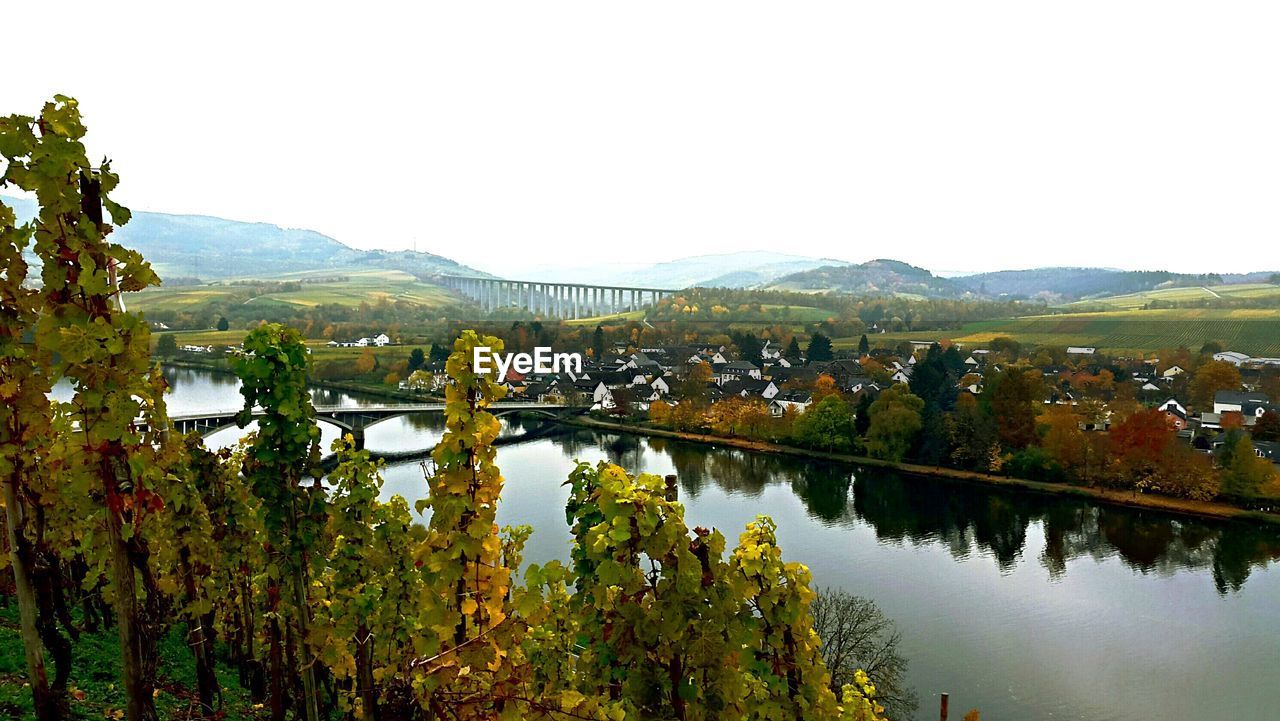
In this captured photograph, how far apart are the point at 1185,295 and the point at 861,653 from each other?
427 ft

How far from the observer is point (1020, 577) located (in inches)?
838

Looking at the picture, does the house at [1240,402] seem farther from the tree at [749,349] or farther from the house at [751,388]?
the tree at [749,349]

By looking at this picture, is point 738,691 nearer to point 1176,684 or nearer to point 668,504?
point 668,504

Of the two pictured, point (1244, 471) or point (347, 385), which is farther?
point (347, 385)

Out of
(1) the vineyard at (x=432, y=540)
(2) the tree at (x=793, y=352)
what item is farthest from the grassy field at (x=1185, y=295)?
(1) the vineyard at (x=432, y=540)

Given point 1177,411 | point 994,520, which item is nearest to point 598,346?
point 1177,411

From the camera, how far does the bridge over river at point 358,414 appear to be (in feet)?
111

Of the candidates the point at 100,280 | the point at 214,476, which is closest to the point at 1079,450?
the point at 214,476

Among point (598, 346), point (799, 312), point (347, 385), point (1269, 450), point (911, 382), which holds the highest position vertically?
point (799, 312)

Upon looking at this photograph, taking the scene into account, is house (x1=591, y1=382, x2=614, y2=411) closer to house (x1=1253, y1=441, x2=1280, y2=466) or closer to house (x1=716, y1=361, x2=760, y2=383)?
house (x1=716, y1=361, x2=760, y2=383)

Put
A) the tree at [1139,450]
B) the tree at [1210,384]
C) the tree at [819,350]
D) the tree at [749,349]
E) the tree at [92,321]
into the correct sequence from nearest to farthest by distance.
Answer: the tree at [92,321], the tree at [1139,450], the tree at [1210,384], the tree at [819,350], the tree at [749,349]

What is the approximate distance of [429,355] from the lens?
201ft

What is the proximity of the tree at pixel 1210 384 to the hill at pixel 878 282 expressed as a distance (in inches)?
4748

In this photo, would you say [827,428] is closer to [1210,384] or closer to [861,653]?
[861,653]
